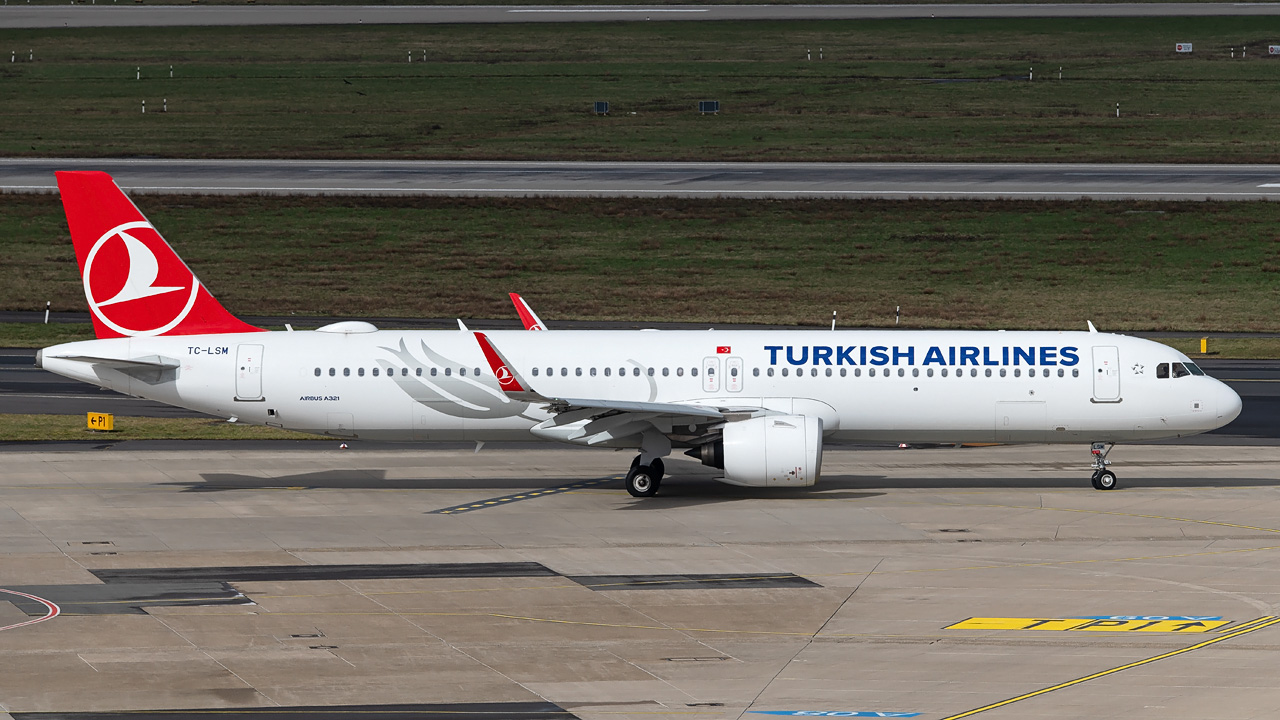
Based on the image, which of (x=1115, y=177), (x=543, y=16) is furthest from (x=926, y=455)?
(x=543, y=16)

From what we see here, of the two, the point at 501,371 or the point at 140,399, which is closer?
the point at 501,371

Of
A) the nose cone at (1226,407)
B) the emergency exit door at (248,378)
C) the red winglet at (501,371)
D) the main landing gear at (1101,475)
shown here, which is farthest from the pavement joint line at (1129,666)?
the emergency exit door at (248,378)

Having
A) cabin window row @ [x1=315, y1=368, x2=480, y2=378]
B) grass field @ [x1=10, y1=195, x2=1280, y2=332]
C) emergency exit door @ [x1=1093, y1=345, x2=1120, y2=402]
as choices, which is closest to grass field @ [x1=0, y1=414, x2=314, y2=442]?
cabin window row @ [x1=315, y1=368, x2=480, y2=378]

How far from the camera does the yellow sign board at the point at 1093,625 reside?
83.7ft

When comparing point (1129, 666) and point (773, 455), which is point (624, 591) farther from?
point (1129, 666)

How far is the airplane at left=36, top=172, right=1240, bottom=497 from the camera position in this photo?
37281 millimetres

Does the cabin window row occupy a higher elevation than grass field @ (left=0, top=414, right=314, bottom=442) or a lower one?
higher

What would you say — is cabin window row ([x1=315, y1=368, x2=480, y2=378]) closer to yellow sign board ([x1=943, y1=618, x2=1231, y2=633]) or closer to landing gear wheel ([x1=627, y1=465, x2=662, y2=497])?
landing gear wheel ([x1=627, y1=465, x2=662, y2=497])

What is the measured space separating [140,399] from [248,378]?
1418 cm

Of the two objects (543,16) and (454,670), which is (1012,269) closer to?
(454,670)

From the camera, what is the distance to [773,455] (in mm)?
34938

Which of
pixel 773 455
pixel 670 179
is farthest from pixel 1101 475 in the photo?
pixel 670 179

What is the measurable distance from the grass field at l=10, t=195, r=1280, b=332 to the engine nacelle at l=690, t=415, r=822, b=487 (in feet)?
91.8

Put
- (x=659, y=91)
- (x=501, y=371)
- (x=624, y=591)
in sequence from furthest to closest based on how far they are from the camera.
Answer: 1. (x=659, y=91)
2. (x=501, y=371)
3. (x=624, y=591)
